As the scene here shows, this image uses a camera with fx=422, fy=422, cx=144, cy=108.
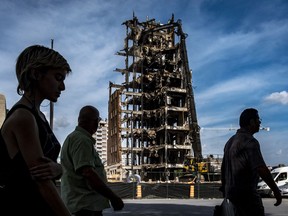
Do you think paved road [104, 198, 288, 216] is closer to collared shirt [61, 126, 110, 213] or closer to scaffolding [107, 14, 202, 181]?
collared shirt [61, 126, 110, 213]

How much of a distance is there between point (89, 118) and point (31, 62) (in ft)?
5.99

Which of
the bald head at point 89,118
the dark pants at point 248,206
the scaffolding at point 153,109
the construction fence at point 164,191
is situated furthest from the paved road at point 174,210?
the scaffolding at point 153,109

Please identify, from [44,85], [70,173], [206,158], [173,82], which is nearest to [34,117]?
[44,85]

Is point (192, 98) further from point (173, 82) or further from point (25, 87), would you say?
point (25, 87)

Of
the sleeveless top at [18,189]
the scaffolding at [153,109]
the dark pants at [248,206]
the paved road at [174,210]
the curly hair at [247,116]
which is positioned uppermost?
the scaffolding at [153,109]

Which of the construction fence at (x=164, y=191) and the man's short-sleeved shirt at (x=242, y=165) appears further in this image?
the construction fence at (x=164, y=191)

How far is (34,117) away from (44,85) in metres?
0.22

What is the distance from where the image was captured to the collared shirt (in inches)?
140

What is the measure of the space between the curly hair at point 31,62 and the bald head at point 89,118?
170 centimetres

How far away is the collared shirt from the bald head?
13cm

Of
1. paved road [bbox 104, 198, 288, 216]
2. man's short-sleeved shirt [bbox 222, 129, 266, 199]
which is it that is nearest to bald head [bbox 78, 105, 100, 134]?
man's short-sleeved shirt [bbox 222, 129, 266, 199]

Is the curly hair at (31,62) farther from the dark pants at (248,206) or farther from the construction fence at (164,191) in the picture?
the construction fence at (164,191)

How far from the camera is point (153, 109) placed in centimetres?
5994

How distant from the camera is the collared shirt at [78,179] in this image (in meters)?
3.55
